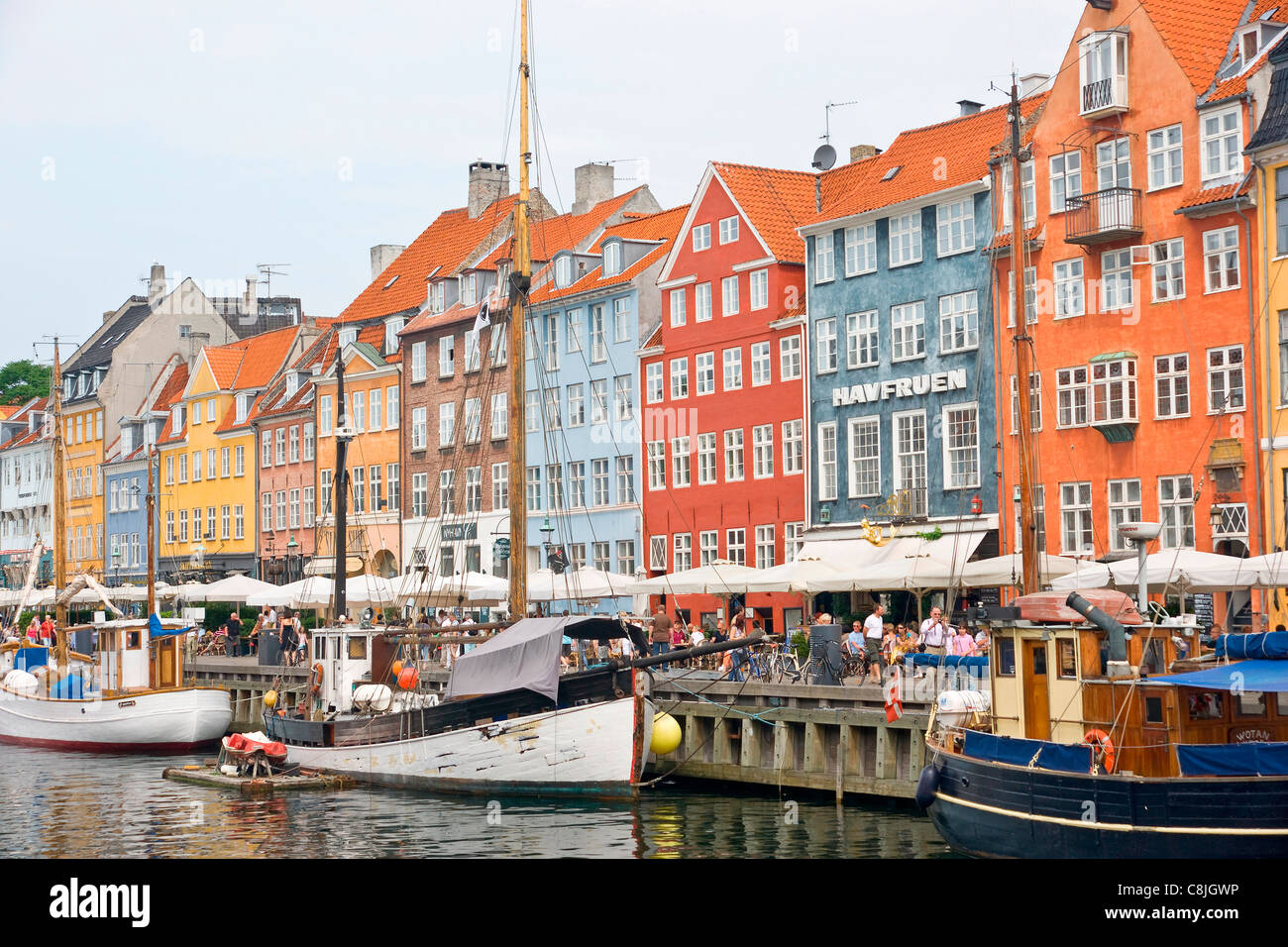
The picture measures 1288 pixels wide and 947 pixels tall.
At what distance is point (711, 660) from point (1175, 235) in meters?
15.2

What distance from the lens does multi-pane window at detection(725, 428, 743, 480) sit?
5556 cm

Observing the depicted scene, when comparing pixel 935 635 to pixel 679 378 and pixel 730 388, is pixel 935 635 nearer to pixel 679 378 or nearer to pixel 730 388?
pixel 730 388

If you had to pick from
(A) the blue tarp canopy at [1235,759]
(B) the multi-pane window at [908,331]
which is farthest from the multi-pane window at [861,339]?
(A) the blue tarp canopy at [1235,759]

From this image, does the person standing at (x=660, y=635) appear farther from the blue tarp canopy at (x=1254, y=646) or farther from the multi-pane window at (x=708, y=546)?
the blue tarp canopy at (x=1254, y=646)

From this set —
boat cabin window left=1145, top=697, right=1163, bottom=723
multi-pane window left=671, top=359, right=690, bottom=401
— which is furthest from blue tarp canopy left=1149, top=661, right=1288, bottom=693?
multi-pane window left=671, top=359, right=690, bottom=401

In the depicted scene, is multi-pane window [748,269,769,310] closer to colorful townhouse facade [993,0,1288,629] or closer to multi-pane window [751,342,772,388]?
multi-pane window [751,342,772,388]

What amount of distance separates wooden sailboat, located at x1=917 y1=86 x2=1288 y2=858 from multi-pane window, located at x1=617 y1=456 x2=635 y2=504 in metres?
35.5

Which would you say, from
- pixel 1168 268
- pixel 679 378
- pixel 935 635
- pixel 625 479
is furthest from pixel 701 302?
pixel 935 635

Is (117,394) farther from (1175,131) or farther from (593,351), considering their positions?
(1175,131)

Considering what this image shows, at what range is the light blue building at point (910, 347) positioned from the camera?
46344mm

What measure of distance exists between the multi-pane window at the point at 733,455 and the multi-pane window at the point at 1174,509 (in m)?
17.2

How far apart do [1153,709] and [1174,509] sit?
19961 mm

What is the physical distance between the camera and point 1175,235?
41.3 m
